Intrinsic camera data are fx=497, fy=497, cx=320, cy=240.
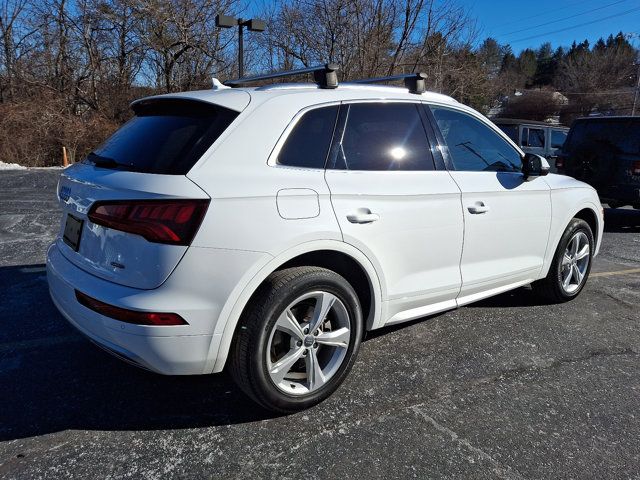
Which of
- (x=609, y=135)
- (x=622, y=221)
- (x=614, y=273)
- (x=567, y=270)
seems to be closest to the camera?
(x=567, y=270)

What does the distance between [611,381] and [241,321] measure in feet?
7.76

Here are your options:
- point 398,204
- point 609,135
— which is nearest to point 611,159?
point 609,135

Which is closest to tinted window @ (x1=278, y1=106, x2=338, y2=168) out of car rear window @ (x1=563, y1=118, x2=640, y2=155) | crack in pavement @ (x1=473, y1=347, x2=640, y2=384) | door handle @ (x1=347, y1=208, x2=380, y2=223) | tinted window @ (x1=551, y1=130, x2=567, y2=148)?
door handle @ (x1=347, y1=208, x2=380, y2=223)

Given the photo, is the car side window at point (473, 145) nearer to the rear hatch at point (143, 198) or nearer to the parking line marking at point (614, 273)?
the rear hatch at point (143, 198)

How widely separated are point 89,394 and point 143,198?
130cm

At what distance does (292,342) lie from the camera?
2600mm

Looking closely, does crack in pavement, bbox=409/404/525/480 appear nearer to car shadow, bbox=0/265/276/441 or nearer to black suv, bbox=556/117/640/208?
car shadow, bbox=0/265/276/441

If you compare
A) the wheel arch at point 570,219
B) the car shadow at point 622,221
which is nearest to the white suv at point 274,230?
the wheel arch at point 570,219

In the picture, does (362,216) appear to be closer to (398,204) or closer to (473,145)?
(398,204)

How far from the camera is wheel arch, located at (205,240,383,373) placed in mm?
2340

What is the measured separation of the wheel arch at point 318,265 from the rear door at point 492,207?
84cm

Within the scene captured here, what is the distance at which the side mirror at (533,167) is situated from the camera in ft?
12.5

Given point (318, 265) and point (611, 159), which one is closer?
point (318, 265)

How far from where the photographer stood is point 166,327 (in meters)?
2.23
